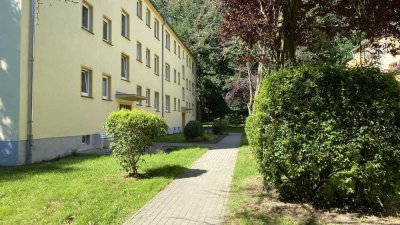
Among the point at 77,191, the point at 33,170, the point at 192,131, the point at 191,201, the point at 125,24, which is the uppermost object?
the point at 125,24

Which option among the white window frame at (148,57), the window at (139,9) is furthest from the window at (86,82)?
the white window frame at (148,57)

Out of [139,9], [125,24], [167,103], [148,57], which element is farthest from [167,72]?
[125,24]

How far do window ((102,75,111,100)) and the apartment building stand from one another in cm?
5

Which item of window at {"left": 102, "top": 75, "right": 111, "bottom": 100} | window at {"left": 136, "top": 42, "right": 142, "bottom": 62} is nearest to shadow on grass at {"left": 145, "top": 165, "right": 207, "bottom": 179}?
window at {"left": 102, "top": 75, "right": 111, "bottom": 100}

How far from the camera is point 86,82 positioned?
1752 cm

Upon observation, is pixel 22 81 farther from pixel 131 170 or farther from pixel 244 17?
pixel 244 17

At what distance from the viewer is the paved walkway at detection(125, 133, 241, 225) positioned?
20.5 ft

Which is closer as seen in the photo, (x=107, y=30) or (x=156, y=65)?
(x=107, y=30)

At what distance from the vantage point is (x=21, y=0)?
1259 centimetres

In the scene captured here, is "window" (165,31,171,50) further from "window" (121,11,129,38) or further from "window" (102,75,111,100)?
"window" (102,75,111,100)

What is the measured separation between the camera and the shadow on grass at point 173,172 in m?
10.4

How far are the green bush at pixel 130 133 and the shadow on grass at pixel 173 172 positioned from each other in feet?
2.33

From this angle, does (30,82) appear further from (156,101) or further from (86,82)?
(156,101)

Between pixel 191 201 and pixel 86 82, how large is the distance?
37.5 ft
